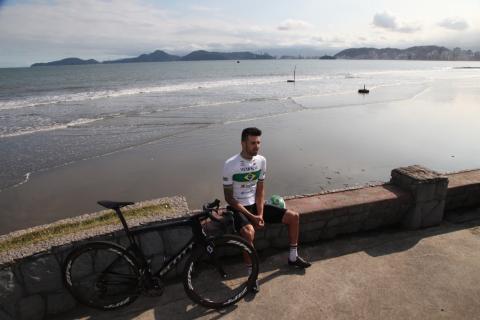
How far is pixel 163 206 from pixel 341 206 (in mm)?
2633

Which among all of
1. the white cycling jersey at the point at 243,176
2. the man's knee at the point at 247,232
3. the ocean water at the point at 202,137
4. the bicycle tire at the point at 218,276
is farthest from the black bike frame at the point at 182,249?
the ocean water at the point at 202,137

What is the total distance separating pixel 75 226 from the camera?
4.42m

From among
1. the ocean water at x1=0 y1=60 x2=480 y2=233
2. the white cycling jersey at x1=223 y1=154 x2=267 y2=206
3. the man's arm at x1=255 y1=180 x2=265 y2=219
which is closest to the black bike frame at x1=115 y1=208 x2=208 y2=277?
the white cycling jersey at x1=223 y1=154 x2=267 y2=206

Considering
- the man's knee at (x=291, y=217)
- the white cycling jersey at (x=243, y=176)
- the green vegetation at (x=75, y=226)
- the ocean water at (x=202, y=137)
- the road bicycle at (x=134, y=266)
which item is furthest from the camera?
the ocean water at (x=202, y=137)

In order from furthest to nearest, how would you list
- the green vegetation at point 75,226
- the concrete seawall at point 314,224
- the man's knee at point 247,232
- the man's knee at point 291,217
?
the man's knee at point 291,217
the man's knee at point 247,232
the green vegetation at point 75,226
the concrete seawall at point 314,224

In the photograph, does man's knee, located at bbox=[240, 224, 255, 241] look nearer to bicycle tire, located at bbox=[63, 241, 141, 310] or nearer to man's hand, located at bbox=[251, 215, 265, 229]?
man's hand, located at bbox=[251, 215, 265, 229]

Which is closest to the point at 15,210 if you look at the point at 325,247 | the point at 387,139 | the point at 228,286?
the point at 228,286

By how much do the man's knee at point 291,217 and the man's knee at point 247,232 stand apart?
556mm

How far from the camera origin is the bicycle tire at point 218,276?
3.79 metres

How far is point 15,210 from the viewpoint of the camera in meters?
8.87

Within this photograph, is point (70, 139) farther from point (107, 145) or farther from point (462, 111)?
point (462, 111)

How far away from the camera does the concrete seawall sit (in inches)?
140

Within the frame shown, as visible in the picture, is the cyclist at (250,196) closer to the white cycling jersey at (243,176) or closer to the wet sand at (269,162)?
A: the white cycling jersey at (243,176)

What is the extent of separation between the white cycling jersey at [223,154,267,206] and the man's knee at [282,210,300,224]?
1.58ft
